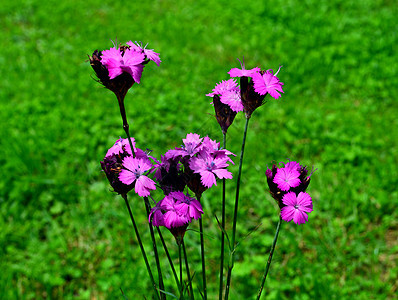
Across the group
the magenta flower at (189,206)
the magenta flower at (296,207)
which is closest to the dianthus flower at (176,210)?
the magenta flower at (189,206)

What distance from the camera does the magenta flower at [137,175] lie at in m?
0.97

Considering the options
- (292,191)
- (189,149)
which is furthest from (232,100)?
(292,191)

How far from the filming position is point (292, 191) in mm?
1078

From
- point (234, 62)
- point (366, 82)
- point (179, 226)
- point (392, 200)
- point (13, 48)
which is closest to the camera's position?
point (179, 226)

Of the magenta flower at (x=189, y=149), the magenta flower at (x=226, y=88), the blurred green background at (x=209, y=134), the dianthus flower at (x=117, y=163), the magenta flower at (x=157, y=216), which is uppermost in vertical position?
the blurred green background at (x=209, y=134)

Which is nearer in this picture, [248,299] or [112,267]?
[248,299]

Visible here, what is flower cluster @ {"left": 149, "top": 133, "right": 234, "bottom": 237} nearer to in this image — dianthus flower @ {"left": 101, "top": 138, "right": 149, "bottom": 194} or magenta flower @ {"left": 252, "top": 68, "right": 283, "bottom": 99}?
dianthus flower @ {"left": 101, "top": 138, "right": 149, "bottom": 194}

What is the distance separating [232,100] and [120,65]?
337 mm

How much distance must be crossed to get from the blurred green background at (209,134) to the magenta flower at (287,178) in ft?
1.18

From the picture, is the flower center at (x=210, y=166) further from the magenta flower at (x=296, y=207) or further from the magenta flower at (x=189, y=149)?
the magenta flower at (x=296, y=207)

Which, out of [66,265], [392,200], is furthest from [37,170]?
[392,200]

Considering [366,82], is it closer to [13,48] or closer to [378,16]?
[378,16]

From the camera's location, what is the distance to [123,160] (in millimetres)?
1065

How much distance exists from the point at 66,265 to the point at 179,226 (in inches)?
63.0
